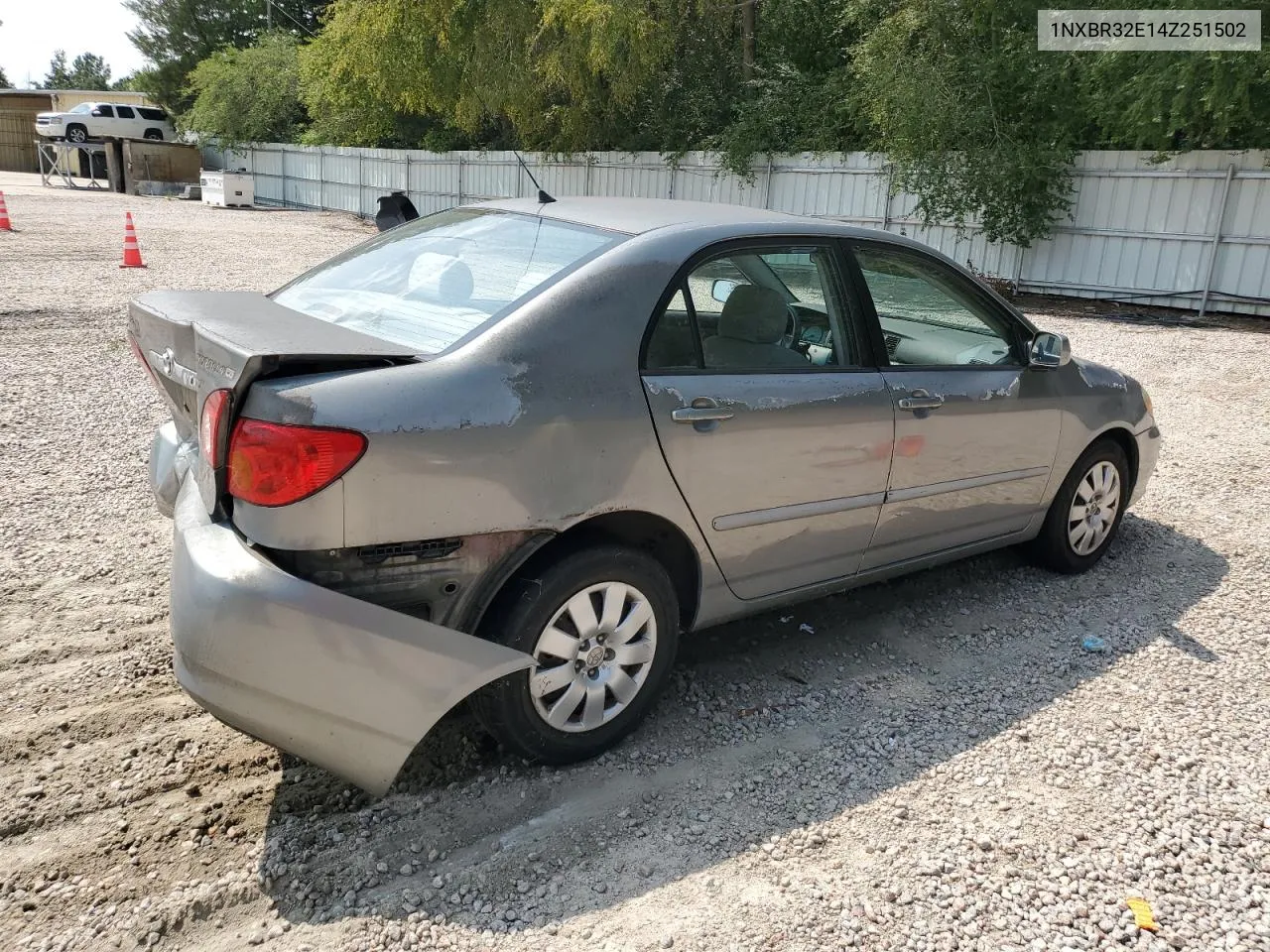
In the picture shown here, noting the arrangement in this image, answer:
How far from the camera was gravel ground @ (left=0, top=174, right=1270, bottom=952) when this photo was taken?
2518 mm

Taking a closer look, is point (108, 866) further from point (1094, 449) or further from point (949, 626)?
point (1094, 449)

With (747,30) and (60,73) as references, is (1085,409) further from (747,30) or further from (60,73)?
(60,73)

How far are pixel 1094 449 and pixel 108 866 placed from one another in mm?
4315

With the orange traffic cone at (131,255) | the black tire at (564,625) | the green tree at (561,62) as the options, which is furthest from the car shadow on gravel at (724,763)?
the green tree at (561,62)

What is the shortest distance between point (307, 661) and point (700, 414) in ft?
4.53

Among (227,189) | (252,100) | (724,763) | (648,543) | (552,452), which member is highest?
(252,100)

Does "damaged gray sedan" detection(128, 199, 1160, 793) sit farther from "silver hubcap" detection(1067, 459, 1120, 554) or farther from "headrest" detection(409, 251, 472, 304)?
"silver hubcap" detection(1067, 459, 1120, 554)

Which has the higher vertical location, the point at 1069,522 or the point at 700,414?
the point at 700,414

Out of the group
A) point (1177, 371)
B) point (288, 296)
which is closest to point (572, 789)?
point (288, 296)

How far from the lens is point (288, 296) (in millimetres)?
3574

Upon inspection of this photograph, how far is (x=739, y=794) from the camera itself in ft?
10.00

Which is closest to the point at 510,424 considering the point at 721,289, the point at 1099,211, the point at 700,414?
the point at 700,414

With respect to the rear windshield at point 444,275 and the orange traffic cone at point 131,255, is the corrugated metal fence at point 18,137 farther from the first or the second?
the rear windshield at point 444,275

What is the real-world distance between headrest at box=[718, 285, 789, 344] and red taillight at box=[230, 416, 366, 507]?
1513 millimetres
